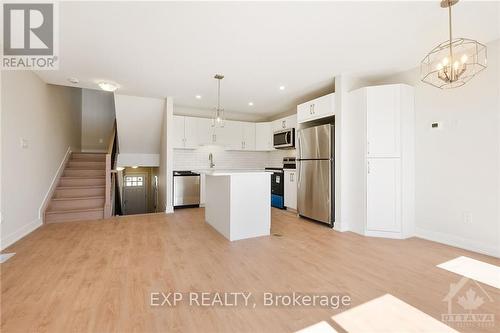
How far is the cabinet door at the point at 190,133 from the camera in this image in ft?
18.5

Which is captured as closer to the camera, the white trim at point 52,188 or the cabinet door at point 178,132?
the white trim at point 52,188

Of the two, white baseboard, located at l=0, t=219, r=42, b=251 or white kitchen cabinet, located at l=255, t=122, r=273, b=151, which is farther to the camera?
white kitchen cabinet, located at l=255, t=122, r=273, b=151

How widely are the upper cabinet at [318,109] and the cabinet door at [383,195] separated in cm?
111

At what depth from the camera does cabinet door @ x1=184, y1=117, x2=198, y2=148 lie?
5.63m

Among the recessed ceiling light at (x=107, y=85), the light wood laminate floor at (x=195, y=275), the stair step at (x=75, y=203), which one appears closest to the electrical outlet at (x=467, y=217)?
the light wood laminate floor at (x=195, y=275)

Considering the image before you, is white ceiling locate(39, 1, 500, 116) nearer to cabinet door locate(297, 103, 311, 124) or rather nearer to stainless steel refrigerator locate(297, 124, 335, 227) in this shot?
cabinet door locate(297, 103, 311, 124)

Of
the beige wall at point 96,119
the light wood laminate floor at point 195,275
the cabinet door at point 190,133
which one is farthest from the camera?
the beige wall at point 96,119

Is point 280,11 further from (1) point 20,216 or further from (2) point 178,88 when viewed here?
(1) point 20,216

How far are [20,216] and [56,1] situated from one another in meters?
3.02

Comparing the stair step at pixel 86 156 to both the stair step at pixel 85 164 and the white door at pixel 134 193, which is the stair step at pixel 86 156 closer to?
the stair step at pixel 85 164

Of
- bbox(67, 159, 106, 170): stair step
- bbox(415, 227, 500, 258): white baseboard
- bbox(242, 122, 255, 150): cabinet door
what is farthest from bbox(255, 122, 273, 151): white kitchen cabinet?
bbox(67, 159, 106, 170): stair step

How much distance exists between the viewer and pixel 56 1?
2.01m

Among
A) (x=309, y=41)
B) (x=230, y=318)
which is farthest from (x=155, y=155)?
(x=230, y=318)

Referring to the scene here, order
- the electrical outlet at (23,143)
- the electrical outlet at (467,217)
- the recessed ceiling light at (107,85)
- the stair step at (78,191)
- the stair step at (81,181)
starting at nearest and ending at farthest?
the electrical outlet at (467,217) < the electrical outlet at (23,143) < the recessed ceiling light at (107,85) < the stair step at (78,191) < the stair step at (81,181)
